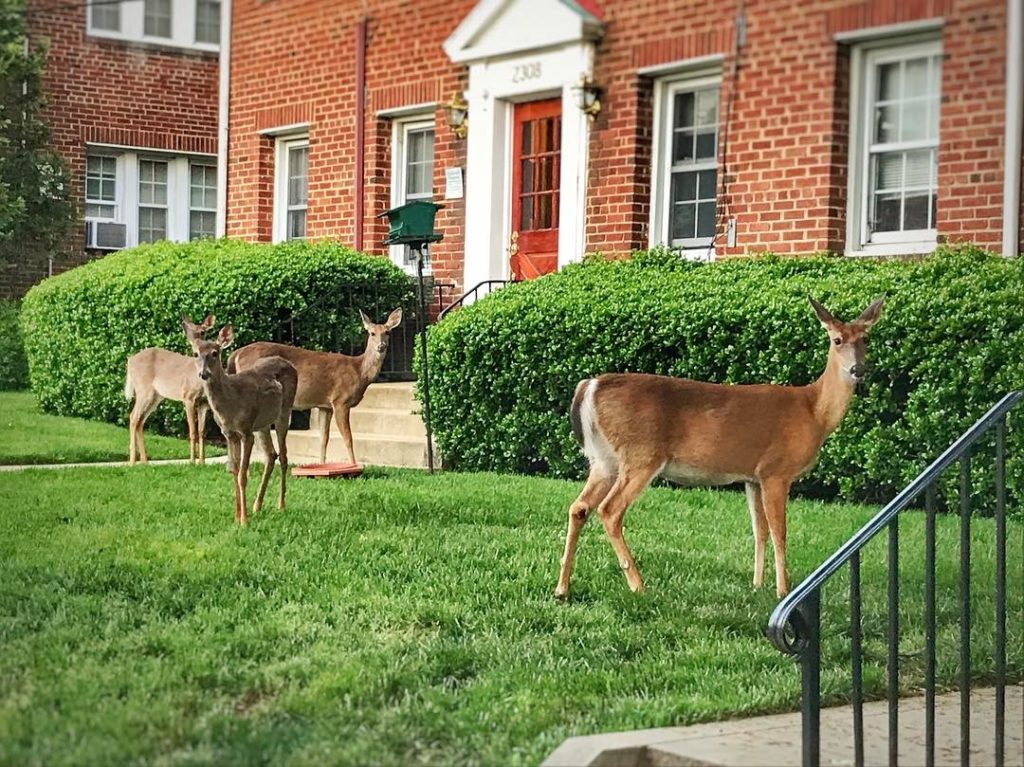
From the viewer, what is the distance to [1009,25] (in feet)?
19.6

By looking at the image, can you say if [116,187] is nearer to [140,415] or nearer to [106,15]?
[106,15]

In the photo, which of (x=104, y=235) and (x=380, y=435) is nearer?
(x=104, y=235)

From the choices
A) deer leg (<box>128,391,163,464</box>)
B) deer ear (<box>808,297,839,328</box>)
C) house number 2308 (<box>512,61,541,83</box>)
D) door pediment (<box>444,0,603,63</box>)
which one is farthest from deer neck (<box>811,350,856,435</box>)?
deer leg (<box>128,391,163,464</box>)

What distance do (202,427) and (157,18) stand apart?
6.90ft

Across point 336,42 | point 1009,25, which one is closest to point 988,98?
point 1009,25

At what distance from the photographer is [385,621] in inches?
207

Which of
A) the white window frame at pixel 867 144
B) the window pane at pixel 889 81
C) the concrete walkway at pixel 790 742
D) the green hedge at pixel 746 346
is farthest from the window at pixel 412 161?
the concrete walkway at pixel 790 742

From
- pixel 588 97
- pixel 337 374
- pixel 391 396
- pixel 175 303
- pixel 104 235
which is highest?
pixel 588 97

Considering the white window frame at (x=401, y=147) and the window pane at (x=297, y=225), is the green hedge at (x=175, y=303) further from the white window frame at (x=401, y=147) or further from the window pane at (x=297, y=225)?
the white window frame at (x=401, y=147)

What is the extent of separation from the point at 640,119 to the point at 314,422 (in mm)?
2634

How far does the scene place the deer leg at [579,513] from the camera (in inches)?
225

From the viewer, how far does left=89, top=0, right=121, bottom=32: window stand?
654cm

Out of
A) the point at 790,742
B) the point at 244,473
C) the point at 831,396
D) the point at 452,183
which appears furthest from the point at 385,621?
the point at 452,183

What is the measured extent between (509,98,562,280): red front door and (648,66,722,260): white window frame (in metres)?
0.50
